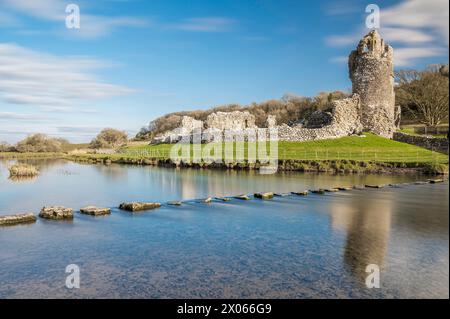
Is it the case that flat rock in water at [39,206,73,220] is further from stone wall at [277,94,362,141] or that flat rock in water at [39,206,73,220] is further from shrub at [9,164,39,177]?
stone wall at [277,94,362,141]

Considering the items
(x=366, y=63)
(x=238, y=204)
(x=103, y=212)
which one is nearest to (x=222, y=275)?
(x=103, y=212)

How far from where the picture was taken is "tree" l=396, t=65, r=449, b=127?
47.8m

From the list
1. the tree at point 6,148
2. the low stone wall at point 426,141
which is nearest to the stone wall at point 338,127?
the low stone wall at point 426,141

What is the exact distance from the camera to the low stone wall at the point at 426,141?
35.6 m

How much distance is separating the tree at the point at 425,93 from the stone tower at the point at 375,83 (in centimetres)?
745

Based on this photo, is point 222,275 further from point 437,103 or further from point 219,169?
point 437,103

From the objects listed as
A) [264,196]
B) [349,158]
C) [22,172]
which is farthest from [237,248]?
[349,158]

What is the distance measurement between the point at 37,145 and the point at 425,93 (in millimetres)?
52686

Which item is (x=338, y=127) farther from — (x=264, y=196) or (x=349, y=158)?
(x=264, y=196)

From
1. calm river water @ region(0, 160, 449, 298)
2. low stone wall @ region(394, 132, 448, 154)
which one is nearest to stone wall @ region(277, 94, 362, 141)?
low stone wall @ region(394, 132, 448, 154)

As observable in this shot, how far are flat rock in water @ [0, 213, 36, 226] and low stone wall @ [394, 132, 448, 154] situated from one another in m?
30.2

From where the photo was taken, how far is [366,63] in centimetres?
4234

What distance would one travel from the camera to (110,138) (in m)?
78.1
